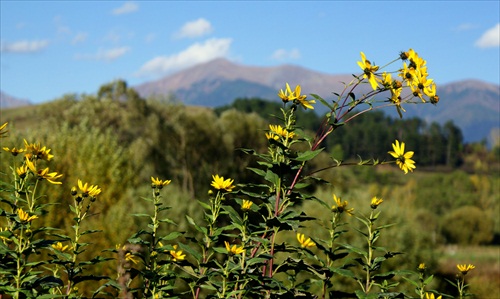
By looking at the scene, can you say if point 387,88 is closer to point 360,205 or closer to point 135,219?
point 135,219

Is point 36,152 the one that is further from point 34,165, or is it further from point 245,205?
point 245,205

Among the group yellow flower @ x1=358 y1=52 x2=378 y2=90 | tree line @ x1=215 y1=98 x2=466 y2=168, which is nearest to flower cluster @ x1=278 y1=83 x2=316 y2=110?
yellow flower @ x1=358 y1=52 x2=378 y2=90

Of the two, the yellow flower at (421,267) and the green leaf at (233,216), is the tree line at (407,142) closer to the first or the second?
the yellow flower at (421,267)

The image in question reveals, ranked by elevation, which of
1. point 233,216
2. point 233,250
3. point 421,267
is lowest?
point 421,267

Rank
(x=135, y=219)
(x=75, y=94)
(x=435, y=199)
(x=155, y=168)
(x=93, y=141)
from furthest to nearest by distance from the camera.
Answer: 1. (x=435, y=199)
2. (x=75, y=94)
3. (x=155, y=168)
4. (x=93, y=141)
5. (x=135, y=219)

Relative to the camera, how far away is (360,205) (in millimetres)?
28969

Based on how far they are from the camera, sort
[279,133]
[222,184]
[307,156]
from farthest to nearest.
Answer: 1. [279,133]
2. [222,184]
3. [307,156]

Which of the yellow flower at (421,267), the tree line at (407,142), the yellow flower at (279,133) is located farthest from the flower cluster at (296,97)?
the tree line at (407,142)

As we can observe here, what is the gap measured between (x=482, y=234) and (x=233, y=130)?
51.2 m

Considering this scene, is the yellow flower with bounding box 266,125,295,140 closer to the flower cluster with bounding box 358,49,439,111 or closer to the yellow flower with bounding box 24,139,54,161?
the flower cluster with bounding box 358,49,439,111

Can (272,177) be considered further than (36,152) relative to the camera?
No

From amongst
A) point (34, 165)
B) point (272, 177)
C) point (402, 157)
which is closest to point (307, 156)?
point (272, 177)

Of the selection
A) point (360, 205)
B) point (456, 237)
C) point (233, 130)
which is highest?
point (233, 130)

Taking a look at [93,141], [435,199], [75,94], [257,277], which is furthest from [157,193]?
[435,199]
